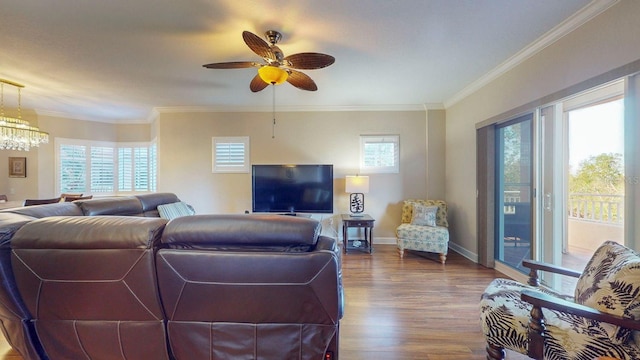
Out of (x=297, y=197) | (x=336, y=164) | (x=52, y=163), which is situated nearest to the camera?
(x=297, y=197)

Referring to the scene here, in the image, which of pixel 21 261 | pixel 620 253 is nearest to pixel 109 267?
pixel 21 261

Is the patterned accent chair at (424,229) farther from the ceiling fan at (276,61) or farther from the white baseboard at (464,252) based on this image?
the ceiling fan at (276,61)

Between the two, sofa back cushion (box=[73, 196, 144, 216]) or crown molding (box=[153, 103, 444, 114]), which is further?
crown molding (box=[153, 103, 444, 114])

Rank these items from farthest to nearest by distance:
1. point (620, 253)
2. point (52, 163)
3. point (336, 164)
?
point (52, 163) < point (336, 164) < point (620, 253)

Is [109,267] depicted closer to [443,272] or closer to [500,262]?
[443,272]

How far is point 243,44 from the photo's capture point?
2639mm

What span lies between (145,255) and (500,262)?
3973 millimetres

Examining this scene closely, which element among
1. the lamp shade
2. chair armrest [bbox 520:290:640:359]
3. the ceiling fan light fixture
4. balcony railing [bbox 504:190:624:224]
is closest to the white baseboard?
balcony railing [bbox 504:190:624:224]

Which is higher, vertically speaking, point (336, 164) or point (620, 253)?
point (336, 164)

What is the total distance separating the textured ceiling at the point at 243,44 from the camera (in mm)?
2059

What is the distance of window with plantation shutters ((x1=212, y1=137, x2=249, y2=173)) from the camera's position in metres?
4.86

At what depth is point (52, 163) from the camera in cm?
521

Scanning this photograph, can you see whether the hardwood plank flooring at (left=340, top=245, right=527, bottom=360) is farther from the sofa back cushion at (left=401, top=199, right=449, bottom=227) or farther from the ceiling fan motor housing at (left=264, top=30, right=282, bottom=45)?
the ceiling fan motor housing at (left=264, top=30, right=282, bottom=45)

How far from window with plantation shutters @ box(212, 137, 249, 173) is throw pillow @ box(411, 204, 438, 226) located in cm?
312
